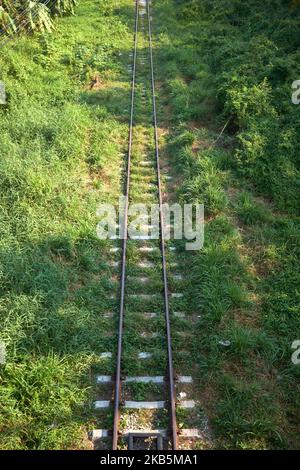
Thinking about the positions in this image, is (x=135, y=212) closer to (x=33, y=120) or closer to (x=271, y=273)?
(x=271, y=273)

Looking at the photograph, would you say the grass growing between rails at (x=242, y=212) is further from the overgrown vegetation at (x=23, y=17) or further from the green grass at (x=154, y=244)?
the overgrown vegetation at (x=23, y=17)

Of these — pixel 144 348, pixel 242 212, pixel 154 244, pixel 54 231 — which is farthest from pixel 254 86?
pixel 144 348

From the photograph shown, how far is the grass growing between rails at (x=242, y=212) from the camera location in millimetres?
7113

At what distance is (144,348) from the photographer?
790cm

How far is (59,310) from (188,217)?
13.8ft

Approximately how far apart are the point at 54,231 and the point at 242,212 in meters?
4.69

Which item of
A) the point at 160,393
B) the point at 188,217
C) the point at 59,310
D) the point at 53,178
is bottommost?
the point at 160,393

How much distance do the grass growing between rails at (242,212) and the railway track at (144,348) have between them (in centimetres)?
56

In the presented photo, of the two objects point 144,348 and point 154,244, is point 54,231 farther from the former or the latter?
point 144,348

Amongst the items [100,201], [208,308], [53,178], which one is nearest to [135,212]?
[100,201]

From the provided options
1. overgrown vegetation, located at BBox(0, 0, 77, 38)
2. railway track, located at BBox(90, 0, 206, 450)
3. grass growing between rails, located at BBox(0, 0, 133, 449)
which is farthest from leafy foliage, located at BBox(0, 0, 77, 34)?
railway track, located at BBox(90, 0, 206, 450)

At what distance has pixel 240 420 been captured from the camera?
667cm

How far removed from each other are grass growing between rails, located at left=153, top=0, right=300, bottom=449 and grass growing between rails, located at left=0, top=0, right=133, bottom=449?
196 cm
